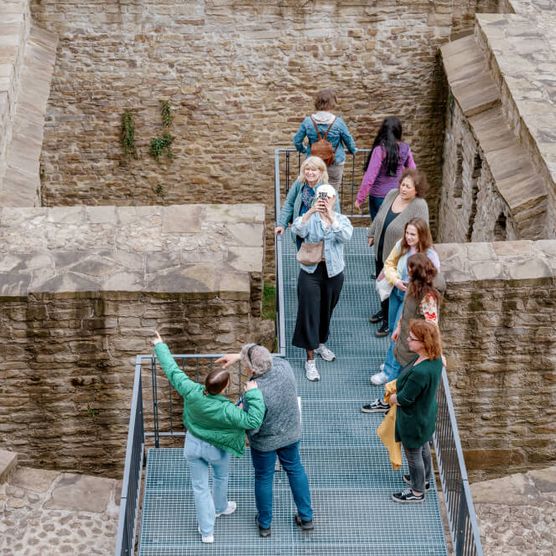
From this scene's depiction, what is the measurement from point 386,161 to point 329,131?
0.59 m

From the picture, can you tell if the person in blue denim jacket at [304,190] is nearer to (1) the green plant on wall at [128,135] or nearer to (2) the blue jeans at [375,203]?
(2) the blue jeans at [375,203]

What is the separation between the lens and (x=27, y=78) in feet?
44.1

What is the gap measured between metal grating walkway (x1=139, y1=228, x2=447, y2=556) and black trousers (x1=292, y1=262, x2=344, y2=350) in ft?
1.22

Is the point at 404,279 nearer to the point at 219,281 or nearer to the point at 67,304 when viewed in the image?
the point at 219,281

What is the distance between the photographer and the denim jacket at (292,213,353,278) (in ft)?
29.3

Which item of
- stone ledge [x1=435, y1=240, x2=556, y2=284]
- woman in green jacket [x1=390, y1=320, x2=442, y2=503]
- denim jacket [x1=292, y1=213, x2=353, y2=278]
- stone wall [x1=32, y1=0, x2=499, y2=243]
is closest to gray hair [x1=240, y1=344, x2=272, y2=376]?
woman in green jacket [x1=390, y1=320, x2=442, y2=503]

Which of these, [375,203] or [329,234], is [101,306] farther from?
[375,203]

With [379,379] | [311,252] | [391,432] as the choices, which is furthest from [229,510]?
[311,252]

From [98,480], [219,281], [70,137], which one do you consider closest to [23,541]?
[98,480]

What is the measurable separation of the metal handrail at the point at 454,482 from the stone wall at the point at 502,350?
124cm

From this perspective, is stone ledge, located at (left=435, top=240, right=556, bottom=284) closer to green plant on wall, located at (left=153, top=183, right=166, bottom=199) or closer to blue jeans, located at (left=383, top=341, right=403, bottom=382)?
blue jeans, located at (left=383, top=341, right=403, bottom=382)

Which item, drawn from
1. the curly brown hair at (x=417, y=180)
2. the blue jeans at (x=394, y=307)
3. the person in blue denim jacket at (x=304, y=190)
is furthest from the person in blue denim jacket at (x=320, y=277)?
the curly brown hair at (x=417, y=180)

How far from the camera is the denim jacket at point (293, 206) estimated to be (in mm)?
9469

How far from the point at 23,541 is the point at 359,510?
8.71 ft
